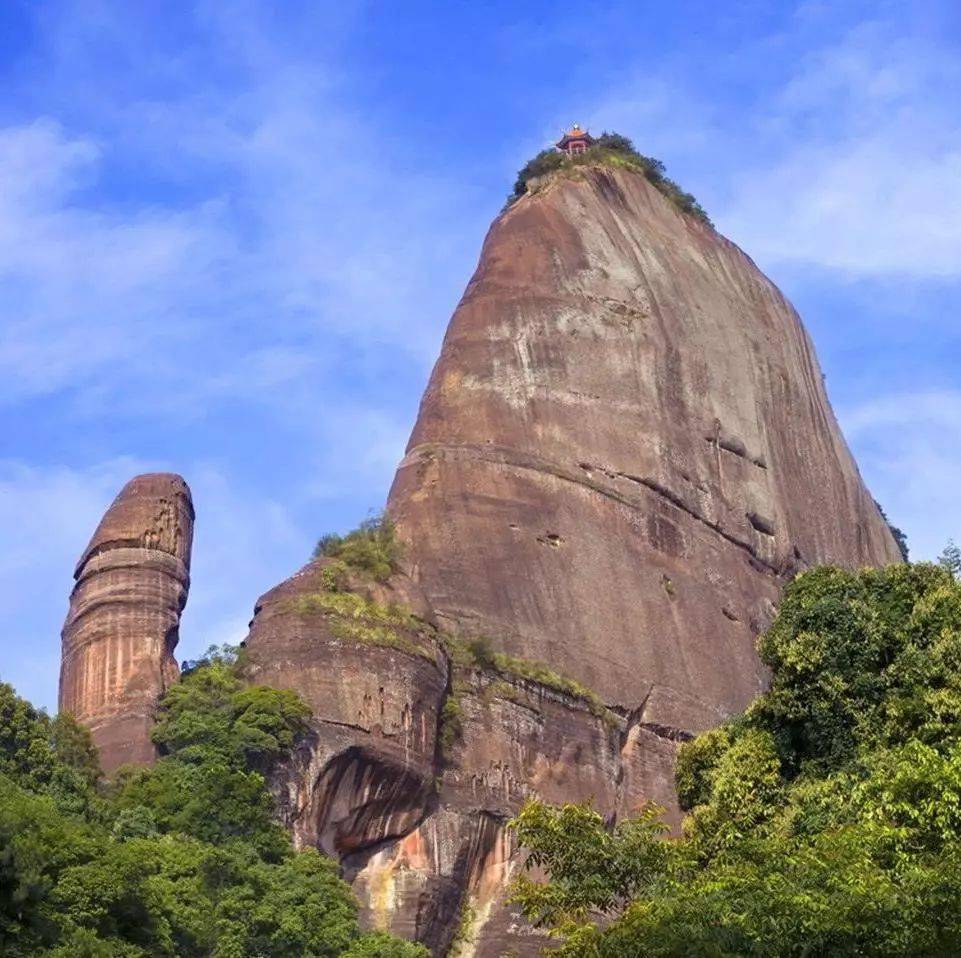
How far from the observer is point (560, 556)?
5228 cm

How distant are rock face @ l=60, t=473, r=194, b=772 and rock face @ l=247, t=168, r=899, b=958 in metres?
2.16

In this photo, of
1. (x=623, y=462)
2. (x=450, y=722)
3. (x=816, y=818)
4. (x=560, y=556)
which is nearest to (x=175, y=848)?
(x=816, y=818)

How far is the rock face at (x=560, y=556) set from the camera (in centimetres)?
4309

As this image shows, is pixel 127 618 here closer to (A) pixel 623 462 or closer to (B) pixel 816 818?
(A) pixel 623 462

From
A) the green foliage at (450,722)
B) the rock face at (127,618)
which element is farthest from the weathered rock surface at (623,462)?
the rock face at (127,618)

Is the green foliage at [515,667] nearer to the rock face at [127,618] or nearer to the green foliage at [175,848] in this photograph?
the green foliage at [175,848]

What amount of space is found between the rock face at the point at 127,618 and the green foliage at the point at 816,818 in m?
16.9

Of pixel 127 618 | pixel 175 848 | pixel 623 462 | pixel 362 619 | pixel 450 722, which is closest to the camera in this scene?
pixel 175 848

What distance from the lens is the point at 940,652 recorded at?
27.0 m

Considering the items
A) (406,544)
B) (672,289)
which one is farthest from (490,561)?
(672,289)

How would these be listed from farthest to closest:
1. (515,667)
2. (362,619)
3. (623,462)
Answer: (623,462), (515,667), (362,619)

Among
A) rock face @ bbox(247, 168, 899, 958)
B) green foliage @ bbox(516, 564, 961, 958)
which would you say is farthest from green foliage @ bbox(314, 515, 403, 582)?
green foliage @ bbox(516, 564, 961, 958)

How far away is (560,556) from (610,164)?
64.8 feet

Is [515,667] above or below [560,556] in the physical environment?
below
